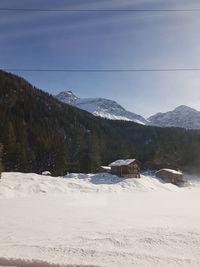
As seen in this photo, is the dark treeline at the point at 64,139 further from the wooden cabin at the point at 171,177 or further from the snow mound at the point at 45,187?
the snow mound at the point at 45,187

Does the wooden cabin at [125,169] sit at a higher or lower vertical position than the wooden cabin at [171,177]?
higher

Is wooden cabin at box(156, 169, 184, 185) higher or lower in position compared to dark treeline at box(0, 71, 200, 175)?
lower

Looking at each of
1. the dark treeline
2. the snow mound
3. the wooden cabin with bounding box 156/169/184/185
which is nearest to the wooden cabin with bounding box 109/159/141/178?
the wooden cabin with bounding box 156/169/184/185

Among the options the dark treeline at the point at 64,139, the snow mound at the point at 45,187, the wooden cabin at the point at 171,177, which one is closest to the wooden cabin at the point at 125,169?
the wooden cabin at the point at 171,177

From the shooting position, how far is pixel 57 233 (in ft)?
38.3

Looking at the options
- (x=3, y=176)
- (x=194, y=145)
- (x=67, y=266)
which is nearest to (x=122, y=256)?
(x=67, y=266)

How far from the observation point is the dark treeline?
65.2 meters

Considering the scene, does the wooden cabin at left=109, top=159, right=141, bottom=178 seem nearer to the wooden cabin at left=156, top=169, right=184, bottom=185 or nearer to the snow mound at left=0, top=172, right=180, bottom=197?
the wooden cabin at left=156, top=169, right=184, bottom=185

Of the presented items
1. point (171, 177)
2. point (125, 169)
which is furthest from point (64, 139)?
point (125, 169)

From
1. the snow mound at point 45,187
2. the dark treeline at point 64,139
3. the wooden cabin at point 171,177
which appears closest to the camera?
the snow mound at point 45,187

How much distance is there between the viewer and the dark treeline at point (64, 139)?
65.2 metres

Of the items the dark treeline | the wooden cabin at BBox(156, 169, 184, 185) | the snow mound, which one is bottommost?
the wooden cabin at BBox(156, 169, 184, 185)

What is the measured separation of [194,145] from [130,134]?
72.0 metres

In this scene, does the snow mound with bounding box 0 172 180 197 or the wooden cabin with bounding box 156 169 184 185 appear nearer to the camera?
the snow mound with bounding box 0 172 180 197
